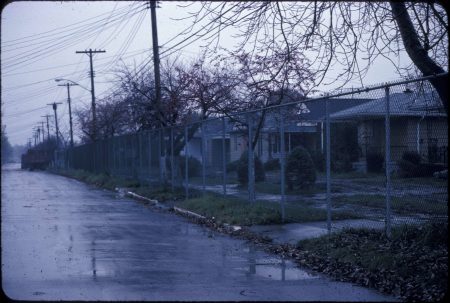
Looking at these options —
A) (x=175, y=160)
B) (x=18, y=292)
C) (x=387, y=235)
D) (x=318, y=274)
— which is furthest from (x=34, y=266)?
(x=175, y=160)

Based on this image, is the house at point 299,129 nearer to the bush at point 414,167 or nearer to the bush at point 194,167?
the bush at point 414,167

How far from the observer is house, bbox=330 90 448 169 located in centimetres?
871

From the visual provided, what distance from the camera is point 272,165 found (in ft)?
49.9

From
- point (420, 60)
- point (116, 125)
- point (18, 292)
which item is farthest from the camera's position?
point (116, 125)

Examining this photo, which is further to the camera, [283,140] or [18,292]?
[283,140]

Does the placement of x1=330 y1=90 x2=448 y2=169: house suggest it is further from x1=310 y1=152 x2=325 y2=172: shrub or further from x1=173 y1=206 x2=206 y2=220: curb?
x1=173 y1=206 x2=206 y2=220: curb

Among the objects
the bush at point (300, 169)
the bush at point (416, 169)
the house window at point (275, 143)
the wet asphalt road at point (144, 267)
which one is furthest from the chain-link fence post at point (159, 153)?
the bush at point (416, 169)

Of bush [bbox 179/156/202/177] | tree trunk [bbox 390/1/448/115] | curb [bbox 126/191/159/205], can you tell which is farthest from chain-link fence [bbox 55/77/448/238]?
curb [bbox 126/191/159/205]

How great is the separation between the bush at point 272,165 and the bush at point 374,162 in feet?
14.5

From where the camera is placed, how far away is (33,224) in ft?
50.9

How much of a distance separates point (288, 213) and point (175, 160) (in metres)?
10.9

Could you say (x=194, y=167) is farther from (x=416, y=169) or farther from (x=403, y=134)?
(x=416, y=169)

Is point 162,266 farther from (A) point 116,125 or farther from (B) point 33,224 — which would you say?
(A) point 116,125

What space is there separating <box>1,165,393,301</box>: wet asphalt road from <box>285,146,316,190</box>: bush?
1967 mm
